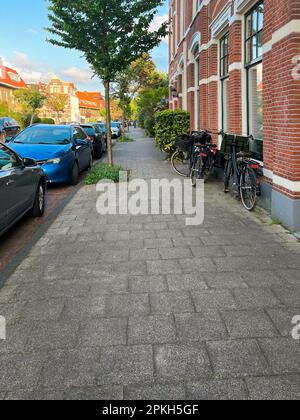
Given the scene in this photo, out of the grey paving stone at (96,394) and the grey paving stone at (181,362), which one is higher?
the grey paving stone at (181,362)

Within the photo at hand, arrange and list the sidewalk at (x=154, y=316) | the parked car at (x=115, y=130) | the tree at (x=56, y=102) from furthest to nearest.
→ the tree at (x=56, y=102)
the parked car at (x=115, y=130)
the sidewalk at (x=154, y=316)

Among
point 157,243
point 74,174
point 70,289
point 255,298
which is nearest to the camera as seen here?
point 255,298

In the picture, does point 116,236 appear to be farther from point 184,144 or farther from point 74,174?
point 184,144

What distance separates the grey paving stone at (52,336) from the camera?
306cm

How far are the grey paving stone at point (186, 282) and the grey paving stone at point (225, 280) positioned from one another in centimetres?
7

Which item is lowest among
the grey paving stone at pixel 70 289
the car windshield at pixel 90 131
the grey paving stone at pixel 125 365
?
the grey paving stone at pixel 125 365

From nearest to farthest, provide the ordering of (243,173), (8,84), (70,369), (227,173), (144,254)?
1. (70,369)
2. (144,254)
3. (243,173)
4. (227,173)
5. (8,84)

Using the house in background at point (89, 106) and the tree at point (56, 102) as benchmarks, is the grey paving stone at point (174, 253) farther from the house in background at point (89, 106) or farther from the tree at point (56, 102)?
the house in background at point (89, 106)

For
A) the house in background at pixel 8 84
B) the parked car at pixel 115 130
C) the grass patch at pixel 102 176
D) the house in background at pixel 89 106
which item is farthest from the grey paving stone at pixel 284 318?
the house in background at pixel 89 106

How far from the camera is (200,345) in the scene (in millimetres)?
3010

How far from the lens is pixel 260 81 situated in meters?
7.94

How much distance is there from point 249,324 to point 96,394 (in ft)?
4.43

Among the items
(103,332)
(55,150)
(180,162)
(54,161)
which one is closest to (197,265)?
(103,332)

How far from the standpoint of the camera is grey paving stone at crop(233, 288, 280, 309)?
11.9ft
